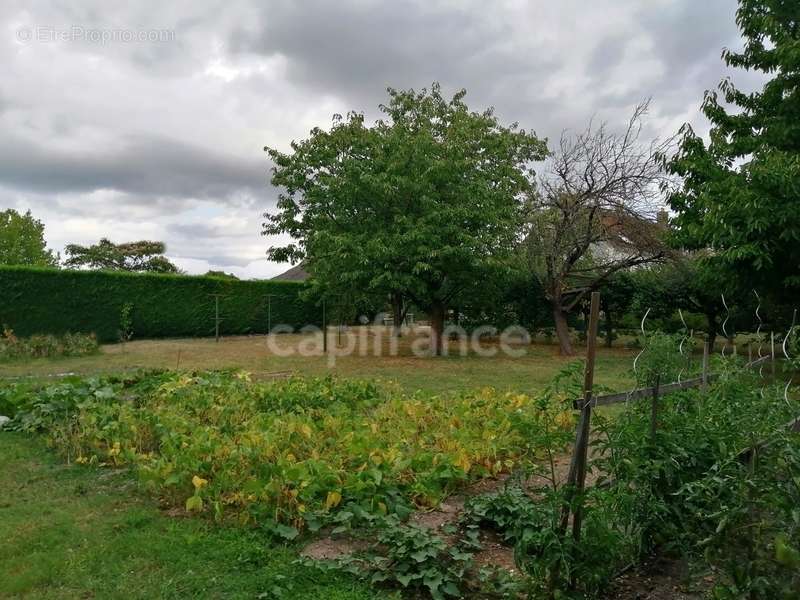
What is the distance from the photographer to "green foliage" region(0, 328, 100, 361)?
10.8 m

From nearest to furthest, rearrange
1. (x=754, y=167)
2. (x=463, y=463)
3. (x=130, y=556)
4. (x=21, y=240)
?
(x=130, y=556), (x=463, y=463), (x=754, y=167), (x=21, y=240)

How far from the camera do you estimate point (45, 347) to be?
Result: 11336 mm

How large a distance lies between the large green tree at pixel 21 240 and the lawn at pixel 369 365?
69.4ft

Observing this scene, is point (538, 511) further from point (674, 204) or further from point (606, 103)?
point (606, 103)

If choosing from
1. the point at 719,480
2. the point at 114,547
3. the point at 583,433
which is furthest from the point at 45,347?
the point at 719,480

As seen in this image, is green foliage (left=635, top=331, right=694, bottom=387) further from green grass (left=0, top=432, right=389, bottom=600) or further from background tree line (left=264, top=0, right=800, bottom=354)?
background tree line (left=264, top=0, right=800, bottom=354)

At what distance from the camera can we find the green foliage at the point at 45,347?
1083cm

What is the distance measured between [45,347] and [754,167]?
12.7 metres

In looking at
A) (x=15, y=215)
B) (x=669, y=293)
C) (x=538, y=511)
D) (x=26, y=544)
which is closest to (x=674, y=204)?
(x=669, y=293)

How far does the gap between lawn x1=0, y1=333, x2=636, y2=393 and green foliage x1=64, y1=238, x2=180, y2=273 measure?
80.0 ft

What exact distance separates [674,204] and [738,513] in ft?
25.8

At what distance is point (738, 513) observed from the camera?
5.34ft

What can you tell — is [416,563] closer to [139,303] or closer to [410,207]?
[410,207]

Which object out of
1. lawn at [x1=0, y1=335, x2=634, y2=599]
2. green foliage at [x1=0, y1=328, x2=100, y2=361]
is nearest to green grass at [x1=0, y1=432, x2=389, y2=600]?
lawn at [x1=0, y1=335, x2=634, y2=599]
